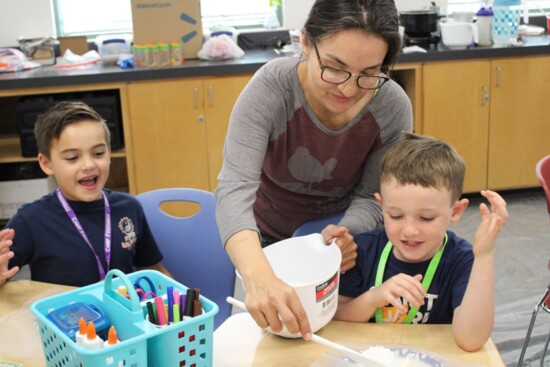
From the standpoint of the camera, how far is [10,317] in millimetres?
1576

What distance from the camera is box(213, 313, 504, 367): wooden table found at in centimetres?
136

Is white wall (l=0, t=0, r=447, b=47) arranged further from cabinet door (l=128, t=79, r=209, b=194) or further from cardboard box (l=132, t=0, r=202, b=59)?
cabinet door (l=128, t=79, r=209, b=194)

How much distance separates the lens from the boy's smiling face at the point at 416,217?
1.54 meters

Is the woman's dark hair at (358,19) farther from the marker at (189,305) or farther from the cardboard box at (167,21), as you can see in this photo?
the cardboard box at (167,21)

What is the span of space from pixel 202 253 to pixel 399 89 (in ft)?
2.22

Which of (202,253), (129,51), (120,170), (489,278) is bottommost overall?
(120,170)

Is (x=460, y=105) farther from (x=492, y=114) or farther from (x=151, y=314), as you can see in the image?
(x=151, y=314)

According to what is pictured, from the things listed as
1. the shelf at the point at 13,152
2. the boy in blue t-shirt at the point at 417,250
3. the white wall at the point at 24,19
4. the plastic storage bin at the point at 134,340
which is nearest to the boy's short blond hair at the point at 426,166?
the boy in blue t-shirt at the point at 417,250

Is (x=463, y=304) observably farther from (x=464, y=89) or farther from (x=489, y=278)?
(x=464, y=89)

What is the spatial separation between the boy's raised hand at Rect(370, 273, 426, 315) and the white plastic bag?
99.1 inches

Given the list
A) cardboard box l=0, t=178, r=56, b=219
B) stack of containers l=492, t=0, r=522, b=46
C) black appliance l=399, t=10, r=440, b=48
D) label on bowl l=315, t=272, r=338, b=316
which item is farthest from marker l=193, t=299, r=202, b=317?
stack of containers l=492, t=0, r=522, b=46

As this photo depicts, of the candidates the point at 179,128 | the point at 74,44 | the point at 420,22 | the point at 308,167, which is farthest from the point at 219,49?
the point at 308,167

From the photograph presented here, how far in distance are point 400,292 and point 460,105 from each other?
8.81 feet

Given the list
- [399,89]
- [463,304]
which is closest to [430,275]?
[463,304]
